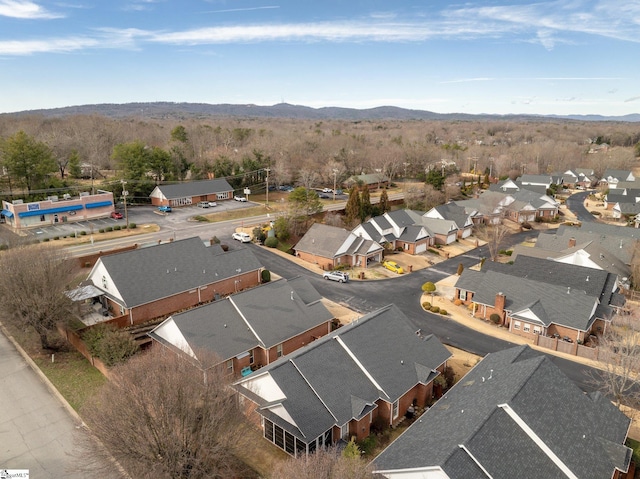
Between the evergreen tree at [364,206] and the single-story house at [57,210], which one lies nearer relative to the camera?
the single-story house at [57,210]

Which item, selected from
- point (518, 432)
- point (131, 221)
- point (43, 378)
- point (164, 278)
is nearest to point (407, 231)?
point (164, 278)

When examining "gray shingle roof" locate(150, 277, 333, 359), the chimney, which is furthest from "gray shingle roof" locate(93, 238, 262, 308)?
the chimney

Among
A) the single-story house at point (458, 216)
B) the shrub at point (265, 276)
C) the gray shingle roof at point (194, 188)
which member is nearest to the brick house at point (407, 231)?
the single-story house at point (458, 216)

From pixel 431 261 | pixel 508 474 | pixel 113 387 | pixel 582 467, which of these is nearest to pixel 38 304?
pixel 113 387

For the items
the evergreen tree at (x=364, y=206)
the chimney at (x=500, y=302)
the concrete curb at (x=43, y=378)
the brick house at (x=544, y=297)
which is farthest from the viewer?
the evergreen tree at (x=364, y=206)

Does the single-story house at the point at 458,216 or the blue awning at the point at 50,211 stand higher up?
the blue awning at the point at 50,211

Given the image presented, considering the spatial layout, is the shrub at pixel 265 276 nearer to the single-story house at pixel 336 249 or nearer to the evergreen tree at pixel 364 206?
the single-story house at pixel 336 249

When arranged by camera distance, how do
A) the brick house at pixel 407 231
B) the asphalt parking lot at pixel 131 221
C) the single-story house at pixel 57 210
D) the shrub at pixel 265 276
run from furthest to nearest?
1. the single-story house at pixel 57 210
2. the brick house at pixel 407 231
3. the asphalt parking lot at pixel 131 221
4. the shrub at pixel 265 276
